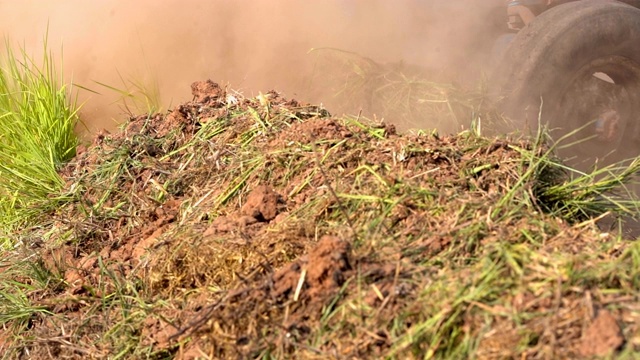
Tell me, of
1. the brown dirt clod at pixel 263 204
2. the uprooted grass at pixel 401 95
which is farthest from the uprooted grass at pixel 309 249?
the uprooted grass at pixel 401 95

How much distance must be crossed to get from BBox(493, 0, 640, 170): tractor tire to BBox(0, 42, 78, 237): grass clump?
256 cm

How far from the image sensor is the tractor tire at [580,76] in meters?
4.68

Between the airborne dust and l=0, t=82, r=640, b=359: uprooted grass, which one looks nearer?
l=0, t=82, r=640, b=359: uprooted grass

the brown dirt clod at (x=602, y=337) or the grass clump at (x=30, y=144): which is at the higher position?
the grass clump at (x=30, y=144)

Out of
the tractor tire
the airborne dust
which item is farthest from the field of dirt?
the airborne dust

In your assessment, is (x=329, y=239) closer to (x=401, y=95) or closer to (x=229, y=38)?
(x=401, y=95)

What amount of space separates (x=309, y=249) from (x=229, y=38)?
3715mm

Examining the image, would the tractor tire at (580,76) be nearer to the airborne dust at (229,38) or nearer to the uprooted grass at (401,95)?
the uprooted grass at (401,95)

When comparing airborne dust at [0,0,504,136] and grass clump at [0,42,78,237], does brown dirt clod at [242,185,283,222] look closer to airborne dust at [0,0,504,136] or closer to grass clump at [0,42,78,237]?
grass clump at [0,42,78,237]

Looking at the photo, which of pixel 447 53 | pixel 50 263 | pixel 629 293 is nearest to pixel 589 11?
pixel 447 53

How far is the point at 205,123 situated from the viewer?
4160mm

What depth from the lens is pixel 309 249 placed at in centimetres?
294

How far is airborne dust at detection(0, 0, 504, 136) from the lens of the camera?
5.98 meters

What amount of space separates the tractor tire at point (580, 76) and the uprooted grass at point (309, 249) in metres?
1.30
